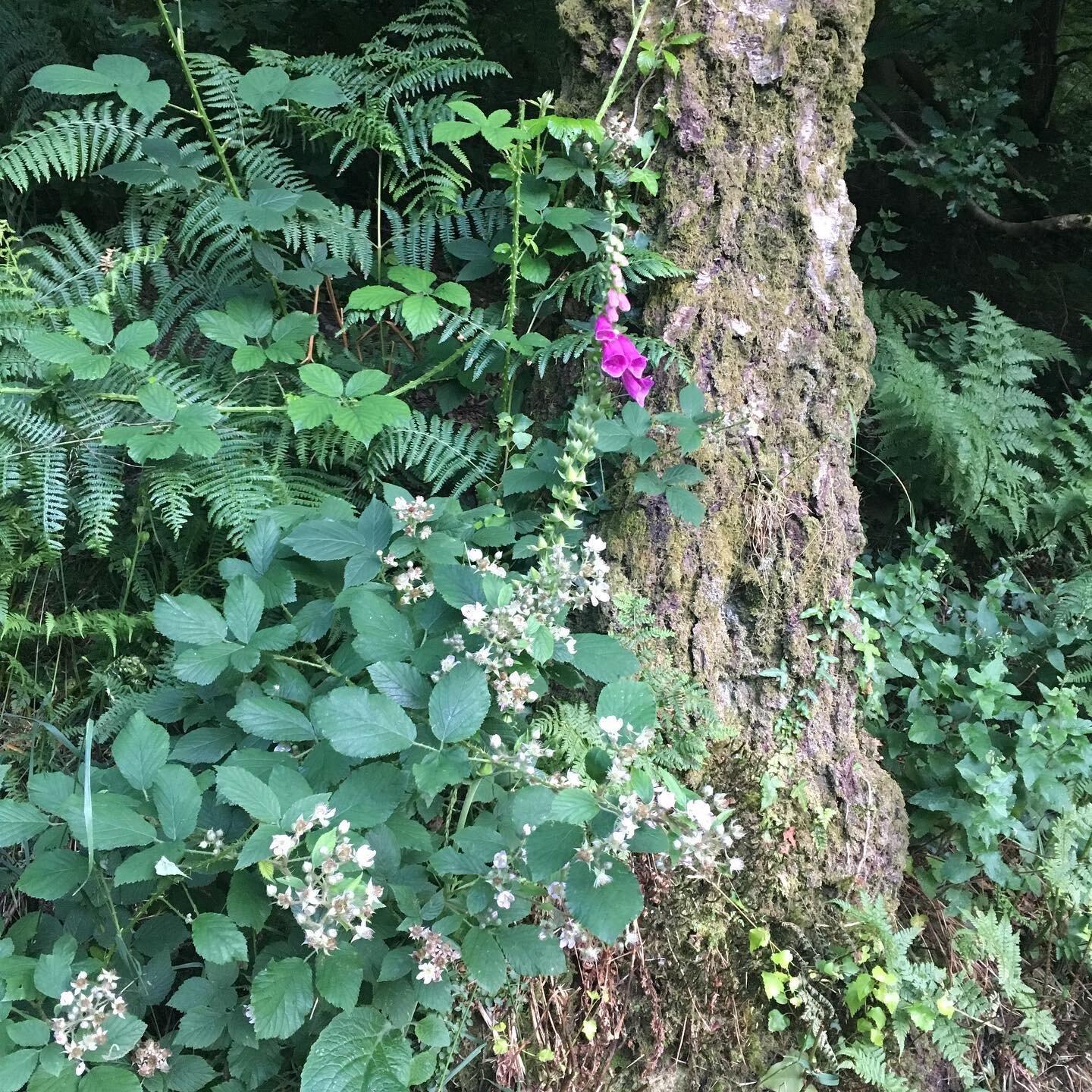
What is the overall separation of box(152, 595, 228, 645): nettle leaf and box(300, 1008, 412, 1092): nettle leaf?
819 millimetres

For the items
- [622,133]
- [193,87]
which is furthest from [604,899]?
[193,87]

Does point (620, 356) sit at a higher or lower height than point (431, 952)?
higher

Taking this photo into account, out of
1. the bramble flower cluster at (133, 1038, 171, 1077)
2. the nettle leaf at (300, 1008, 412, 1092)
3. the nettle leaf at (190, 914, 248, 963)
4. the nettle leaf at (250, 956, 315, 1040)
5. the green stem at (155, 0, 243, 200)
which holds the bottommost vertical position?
the bramble flower cluster at (133, 1038, 171, 1077)

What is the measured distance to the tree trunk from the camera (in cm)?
231

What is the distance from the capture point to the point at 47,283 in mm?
2406

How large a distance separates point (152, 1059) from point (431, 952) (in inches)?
21.6

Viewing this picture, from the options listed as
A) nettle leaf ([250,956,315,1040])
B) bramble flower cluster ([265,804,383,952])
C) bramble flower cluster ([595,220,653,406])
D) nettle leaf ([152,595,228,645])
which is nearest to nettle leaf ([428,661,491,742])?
bramble flower cluster ([265,804,383,952])

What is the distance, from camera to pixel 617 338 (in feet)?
6.50

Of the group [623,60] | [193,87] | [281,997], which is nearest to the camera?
[281,997]

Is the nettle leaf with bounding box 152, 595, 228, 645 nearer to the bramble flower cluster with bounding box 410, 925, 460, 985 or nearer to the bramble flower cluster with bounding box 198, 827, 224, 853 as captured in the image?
the bramble flower cluster with bounding box 198, 827, 224, 853

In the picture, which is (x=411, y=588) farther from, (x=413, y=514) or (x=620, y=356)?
(x=620, y=356)

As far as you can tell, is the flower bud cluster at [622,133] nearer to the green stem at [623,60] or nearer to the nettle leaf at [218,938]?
the green stem at [623,60]

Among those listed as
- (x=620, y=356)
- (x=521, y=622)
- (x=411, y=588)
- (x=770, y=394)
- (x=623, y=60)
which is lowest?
(x=411, y=588)

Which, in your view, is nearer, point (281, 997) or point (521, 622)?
point (281, 997)
